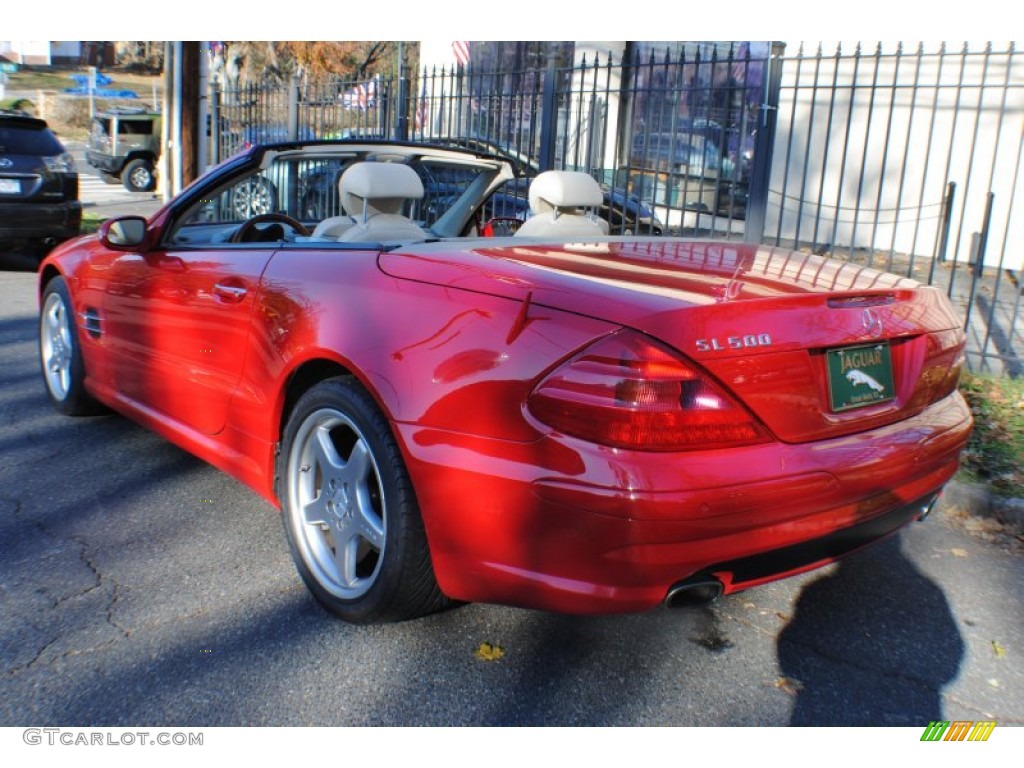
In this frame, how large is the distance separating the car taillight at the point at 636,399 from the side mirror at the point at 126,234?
2.60m

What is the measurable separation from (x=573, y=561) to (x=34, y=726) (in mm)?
1468

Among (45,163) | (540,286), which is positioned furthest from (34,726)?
(45,163)

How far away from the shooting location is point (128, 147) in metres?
21.0

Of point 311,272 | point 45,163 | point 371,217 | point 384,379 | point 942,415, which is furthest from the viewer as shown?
point 45,163

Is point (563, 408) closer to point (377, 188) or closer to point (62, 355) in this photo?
point (377, 188)

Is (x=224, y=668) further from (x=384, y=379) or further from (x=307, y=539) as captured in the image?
(x=384, y=379)

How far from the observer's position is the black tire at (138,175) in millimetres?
20703

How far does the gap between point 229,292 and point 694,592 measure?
2.08 metres

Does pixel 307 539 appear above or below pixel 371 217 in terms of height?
below

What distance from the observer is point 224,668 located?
2699 mm

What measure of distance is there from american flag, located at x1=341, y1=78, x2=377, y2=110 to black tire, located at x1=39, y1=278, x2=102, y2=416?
20.5 ft

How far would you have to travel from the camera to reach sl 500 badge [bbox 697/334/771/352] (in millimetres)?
2295

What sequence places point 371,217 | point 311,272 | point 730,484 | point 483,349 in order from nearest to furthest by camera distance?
1. point 730,484
2. point 483,349
3. point 311,272
4. point 371,217

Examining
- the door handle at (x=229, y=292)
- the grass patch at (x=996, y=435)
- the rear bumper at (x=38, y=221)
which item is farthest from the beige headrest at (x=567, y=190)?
the rear bumper at (x=38, y=221)
